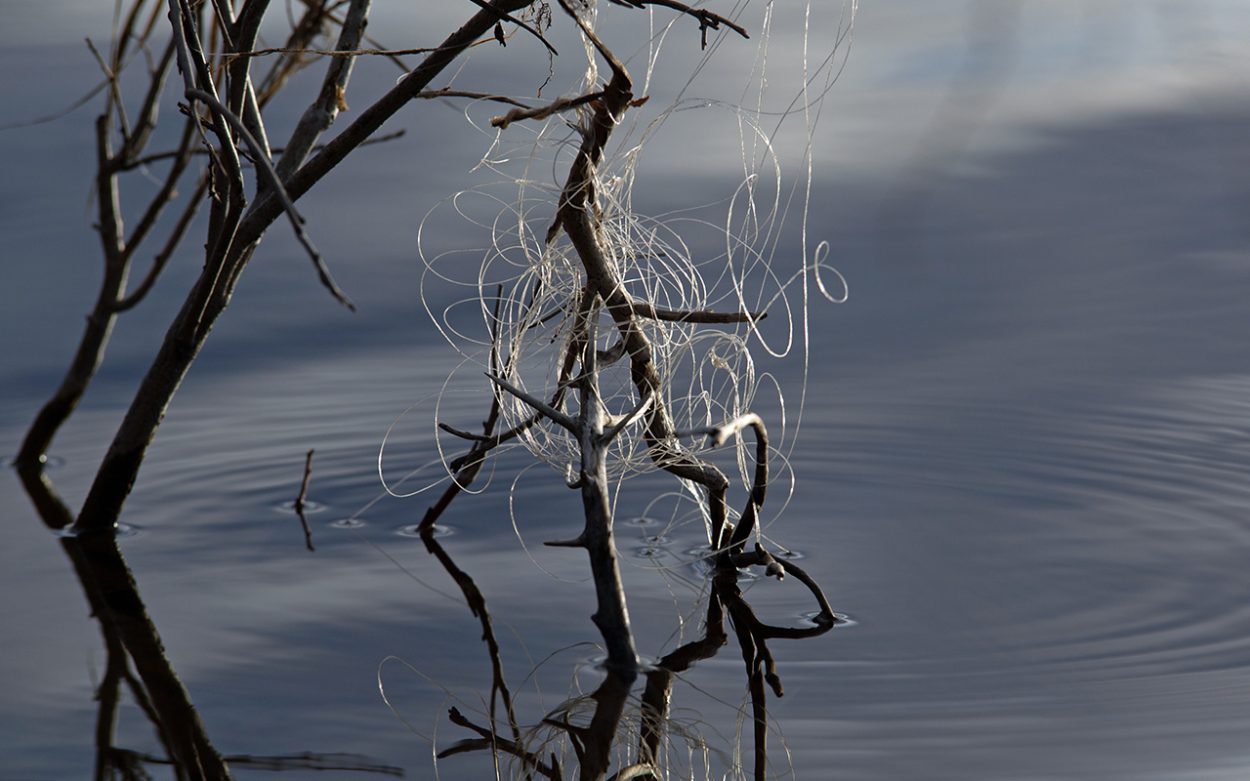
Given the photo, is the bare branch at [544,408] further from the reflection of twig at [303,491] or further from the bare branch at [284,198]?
the reflection of twig at [303,491]

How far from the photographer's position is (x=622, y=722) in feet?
3.95

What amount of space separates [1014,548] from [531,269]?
58 centimetres

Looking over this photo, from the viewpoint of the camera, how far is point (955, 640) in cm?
136

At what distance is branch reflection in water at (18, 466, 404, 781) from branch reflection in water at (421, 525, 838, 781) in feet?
0.31

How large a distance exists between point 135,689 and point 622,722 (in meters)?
0.42

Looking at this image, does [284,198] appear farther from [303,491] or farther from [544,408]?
[303,491]

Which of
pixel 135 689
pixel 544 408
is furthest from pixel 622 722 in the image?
pixel 135 689

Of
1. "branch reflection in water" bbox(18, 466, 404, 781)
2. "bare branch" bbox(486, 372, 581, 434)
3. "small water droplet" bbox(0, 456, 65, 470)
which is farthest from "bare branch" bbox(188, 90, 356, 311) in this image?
"small water droplet" bbox(0, 456, 65, 470)

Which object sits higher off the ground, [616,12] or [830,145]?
[616,12]

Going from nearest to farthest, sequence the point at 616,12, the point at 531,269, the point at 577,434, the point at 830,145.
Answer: the point at 577,434 → the point at 531,269 → the point at 616,12 → the point at 830,145

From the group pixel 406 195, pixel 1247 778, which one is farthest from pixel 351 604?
pixel 406 195

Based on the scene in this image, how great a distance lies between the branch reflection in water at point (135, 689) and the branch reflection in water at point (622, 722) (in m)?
0.10

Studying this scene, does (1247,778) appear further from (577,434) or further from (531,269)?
(531,269)

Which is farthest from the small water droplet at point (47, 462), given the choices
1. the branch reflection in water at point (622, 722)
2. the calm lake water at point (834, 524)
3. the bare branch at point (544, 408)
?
the bare branch at point (544, 408)
